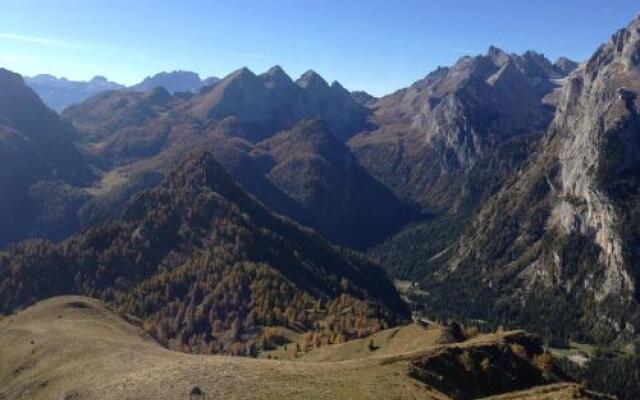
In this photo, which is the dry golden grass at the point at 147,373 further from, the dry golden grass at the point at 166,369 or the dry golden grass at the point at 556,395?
the dry golden grass at the point at 556,395

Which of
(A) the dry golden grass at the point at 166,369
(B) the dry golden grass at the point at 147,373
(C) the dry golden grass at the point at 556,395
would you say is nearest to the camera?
(C) the dry golden grass at the point at 556,395

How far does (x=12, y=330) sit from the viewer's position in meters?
164

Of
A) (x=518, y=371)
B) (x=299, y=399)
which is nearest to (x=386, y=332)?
(x=518, y=371)

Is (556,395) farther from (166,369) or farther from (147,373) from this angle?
(147,373)

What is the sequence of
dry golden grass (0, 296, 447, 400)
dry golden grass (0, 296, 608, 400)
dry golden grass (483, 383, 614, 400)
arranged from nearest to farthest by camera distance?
1. dry golden grass (483, 383, 614, 400)
2. dry golden grass (0, 296, 447, 400)
3. dry golden grass (0, 296, 608, 400)

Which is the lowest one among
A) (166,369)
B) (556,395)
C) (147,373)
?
(147,373)

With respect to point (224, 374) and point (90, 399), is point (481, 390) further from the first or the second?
point (90, 399)

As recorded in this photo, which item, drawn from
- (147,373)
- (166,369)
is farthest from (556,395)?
(147,373)

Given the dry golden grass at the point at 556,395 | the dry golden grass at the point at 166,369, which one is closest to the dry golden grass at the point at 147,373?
the dry golden grass at the point at 166,369

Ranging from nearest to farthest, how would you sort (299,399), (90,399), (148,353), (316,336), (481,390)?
(299,399), (90,399), (481,390), (148,353), (316,336)

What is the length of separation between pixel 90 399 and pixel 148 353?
28.7 m

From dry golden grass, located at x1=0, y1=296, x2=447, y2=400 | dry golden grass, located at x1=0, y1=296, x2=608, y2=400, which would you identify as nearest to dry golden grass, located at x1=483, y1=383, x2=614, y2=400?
dry golden grass, located at x1=0, y1=296, x2=608, y2=400

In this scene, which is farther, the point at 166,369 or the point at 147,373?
the point at 166,369

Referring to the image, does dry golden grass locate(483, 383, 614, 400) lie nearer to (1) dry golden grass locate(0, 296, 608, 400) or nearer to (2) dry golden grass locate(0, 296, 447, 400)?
(1) dry golden grass locate(0, 296, 608, 400)
